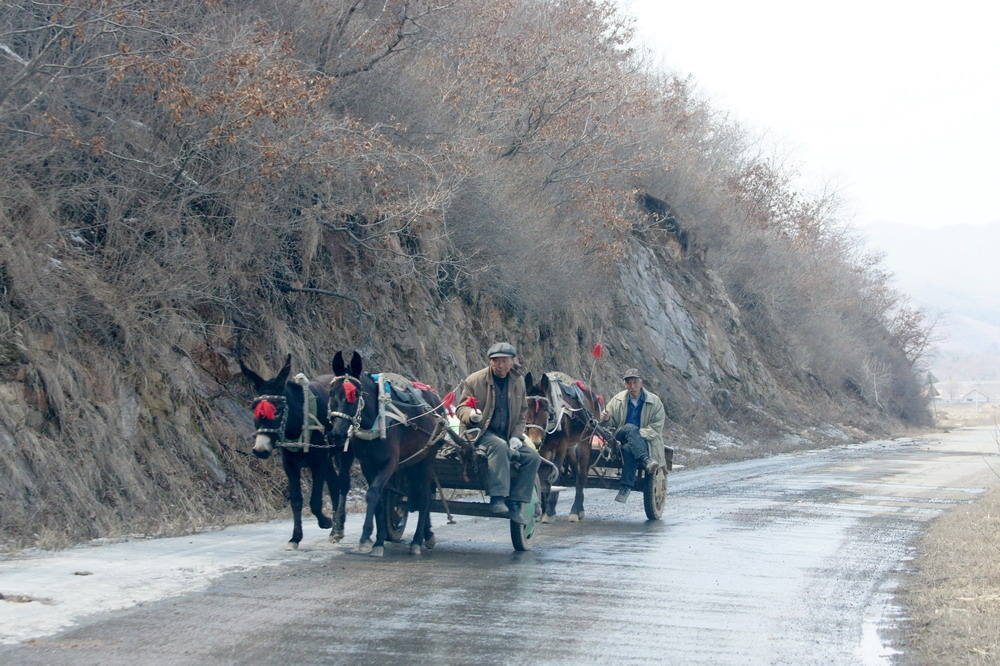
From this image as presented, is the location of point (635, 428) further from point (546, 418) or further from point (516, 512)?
point (516, 512)

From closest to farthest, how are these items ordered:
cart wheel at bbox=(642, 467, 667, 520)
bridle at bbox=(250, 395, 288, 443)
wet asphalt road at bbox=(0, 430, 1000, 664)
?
wet asphalt road at bbox=(0, 430, 1000, 664) → bridle at bbox=(250, 395, 288, 443) → cart wheel at bbox=(642, 467, 667, 520)

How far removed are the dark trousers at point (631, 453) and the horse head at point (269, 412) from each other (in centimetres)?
571

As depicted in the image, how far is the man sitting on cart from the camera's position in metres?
10.6

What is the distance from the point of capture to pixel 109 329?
13773 millimetres

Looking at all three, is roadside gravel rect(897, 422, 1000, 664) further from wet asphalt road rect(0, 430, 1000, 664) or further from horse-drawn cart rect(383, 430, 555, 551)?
horse-drawn cart rect(383, 430, 555, 551)

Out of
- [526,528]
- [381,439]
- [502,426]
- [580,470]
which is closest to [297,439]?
[381,439]

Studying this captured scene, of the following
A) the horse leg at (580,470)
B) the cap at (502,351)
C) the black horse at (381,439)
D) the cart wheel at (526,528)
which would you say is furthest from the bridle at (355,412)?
the horse leg at (580,470)

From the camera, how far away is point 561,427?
1369 centimetres

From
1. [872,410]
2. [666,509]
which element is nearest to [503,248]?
[666,509]

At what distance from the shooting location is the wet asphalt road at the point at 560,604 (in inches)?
263

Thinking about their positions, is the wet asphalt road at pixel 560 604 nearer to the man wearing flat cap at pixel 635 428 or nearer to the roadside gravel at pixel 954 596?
the roadside gravel at pixel 954 596

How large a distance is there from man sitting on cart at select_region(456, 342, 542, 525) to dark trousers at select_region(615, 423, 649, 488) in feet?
11.4

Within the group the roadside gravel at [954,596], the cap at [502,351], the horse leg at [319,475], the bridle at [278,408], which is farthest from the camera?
A: the cap at [502,351]

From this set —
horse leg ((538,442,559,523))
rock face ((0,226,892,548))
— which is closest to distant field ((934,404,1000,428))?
rock face ((0,226,892,548))
